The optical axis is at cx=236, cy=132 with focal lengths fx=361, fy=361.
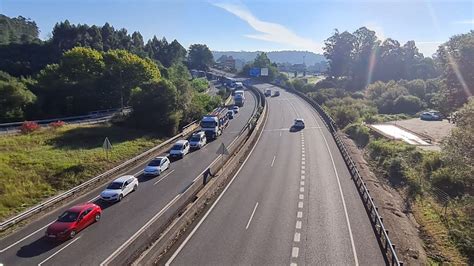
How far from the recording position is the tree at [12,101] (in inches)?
1884

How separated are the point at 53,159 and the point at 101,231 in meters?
13.8

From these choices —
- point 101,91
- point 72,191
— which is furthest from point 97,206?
point 101,91

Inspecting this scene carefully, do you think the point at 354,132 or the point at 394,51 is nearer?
the point at 354,132

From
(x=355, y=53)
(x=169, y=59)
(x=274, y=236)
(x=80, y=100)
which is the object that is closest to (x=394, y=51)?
(x=355, y=53)

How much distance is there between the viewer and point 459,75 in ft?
158

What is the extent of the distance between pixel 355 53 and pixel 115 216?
5638 inches

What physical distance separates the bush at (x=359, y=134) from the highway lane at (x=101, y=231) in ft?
89.4

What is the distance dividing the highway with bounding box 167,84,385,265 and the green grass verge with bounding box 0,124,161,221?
12.3 metres

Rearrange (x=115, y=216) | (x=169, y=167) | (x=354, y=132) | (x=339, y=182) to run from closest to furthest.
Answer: (x=115, y=216)
(x=339, y=182)
(x=169, y=167)
(x=354, y=132)

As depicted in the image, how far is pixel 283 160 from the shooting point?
3578 centimetres

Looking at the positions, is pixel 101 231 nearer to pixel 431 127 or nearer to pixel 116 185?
pixel 116 185

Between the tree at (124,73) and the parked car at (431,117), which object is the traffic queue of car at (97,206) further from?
the parked car at (431,117)

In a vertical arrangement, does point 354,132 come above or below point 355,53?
below

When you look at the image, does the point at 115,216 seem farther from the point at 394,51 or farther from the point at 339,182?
the point at 394,51
